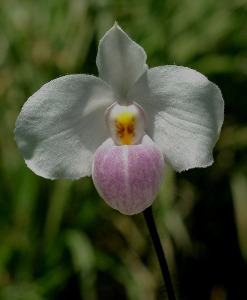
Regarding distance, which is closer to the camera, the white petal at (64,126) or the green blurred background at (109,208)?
the white petal at (64,126)

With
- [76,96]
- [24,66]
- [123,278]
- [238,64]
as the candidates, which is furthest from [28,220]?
[76,96]

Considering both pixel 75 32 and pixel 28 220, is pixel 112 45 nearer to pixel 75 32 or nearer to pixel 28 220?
pixel 28 220

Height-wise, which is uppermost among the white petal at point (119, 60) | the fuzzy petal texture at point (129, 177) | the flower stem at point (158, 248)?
the white petal at point (119, 60)

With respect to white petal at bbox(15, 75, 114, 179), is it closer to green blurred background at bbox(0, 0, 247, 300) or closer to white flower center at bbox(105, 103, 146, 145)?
white flower center at bbox(105, 103, 146, 145)

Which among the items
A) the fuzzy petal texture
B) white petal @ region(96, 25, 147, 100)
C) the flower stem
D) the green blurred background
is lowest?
the green blurred background

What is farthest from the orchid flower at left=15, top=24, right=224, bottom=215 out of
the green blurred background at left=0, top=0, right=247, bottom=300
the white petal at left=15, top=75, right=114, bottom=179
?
the green blurred background at left=0, top=0, right=247, bottom=300

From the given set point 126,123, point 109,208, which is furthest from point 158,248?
point 109,208

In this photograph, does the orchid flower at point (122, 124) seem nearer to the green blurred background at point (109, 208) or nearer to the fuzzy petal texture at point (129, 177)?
the fuzzy petal texture at point (129, 177)

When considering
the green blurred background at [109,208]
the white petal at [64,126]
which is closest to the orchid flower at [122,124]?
the white petal at [64,126]
